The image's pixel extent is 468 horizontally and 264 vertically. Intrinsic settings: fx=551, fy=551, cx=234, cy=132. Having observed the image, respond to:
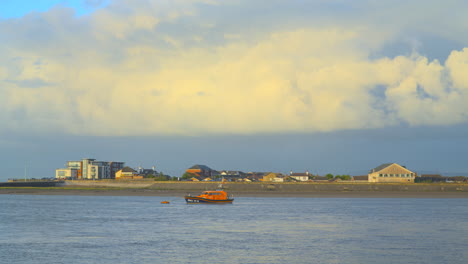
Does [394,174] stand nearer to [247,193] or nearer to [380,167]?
[380,167]

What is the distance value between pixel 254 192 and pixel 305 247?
10580 centimetres

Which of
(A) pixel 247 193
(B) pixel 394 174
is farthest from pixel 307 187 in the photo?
(B) pixel 394 174

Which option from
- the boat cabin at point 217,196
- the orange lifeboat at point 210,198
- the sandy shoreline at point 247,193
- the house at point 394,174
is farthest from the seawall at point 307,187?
the orange lifeboat at point 210,198

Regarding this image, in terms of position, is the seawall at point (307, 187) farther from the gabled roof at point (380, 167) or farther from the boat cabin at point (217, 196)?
the boat cabin at point (217, 196)

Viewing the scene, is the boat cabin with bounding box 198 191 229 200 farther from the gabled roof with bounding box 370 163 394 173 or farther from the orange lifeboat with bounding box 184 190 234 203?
the gabled roof with bounding box 370 163 394 173

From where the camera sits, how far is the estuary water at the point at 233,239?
3953 cm

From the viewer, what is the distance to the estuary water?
39531 mm

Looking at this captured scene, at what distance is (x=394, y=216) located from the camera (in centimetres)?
7481

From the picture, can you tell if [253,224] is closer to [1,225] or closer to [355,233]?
[355,233]

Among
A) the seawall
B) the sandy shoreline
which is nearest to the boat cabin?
the sandy shoreline

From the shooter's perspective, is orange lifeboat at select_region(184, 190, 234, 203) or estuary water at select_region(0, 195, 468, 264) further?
orange lifeboat at select_region(184, 190, 234, 203)

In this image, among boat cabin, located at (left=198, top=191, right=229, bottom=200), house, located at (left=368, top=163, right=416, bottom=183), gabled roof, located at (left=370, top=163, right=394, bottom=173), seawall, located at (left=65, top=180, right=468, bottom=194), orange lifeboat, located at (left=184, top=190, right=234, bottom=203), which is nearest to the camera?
orange lifeboat, located at (left=184, top=190, right=234, bottom=203)

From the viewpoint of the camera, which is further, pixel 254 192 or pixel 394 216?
pixel 254 192

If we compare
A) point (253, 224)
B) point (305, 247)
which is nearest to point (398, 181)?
point (253, 224)
